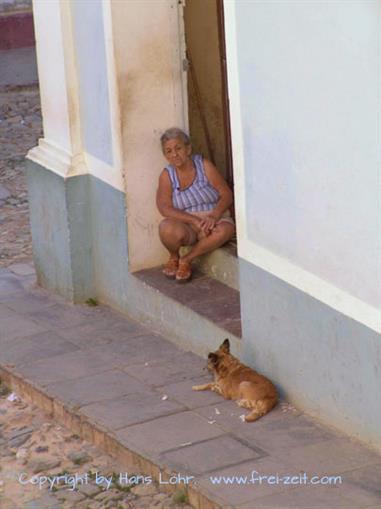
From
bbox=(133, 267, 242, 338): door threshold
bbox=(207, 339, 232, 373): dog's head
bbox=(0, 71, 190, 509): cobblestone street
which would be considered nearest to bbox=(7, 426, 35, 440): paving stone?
bbox=(0, 71, 190, 509): cobblestone street

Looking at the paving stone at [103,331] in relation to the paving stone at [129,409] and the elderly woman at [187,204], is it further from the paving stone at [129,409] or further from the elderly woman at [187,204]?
the paving stone at [129,409]

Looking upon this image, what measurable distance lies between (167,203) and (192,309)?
74 cm

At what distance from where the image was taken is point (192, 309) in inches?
307

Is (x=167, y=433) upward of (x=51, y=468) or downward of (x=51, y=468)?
upward

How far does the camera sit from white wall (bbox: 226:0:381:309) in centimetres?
599

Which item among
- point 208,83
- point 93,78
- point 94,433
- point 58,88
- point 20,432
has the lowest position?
point 20,432

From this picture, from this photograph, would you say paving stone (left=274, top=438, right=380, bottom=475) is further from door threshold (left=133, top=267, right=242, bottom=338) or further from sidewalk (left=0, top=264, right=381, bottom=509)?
door threshold (left=133, top=267, right=242, bottom=338)

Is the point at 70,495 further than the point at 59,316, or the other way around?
the point at 59,316

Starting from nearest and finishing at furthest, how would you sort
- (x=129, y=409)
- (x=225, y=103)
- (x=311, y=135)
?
(x=311, y=135) < (x=129, y=409) < (x=225, y=103)

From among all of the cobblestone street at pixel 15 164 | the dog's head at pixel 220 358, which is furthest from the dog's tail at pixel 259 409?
the cobblestone street at pixel 15 164

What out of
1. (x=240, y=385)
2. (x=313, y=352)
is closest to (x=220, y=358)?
(x=240, y=385)

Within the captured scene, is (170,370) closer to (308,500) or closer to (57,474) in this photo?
(57,474)

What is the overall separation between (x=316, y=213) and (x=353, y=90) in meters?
0.67

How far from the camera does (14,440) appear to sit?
7199 millimetres
